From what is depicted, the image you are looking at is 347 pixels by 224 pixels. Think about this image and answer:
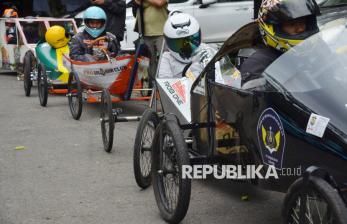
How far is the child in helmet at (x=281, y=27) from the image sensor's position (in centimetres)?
454

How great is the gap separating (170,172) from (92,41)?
4.86 metres

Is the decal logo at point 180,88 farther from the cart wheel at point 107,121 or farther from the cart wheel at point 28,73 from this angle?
the cart wheel at point 28,73

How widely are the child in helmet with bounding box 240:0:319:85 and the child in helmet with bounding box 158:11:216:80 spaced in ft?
5.89

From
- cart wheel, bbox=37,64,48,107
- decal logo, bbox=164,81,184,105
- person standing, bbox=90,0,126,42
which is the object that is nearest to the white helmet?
decal logo, bbox=164,81,184,105

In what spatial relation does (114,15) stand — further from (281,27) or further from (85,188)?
(281,27)

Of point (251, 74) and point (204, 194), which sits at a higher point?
point (251, 74)

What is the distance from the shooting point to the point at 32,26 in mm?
13062

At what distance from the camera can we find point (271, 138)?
409 cm

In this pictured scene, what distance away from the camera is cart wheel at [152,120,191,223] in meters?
4.66

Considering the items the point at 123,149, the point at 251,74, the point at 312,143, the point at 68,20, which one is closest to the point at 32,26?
the point at 68,20

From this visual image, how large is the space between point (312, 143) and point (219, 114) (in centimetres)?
126

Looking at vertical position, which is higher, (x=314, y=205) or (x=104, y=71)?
(x=314, y=205)

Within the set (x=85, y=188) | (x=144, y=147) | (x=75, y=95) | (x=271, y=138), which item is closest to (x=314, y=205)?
(x=271, y=138)

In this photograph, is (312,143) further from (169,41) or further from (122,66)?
(122,66)
